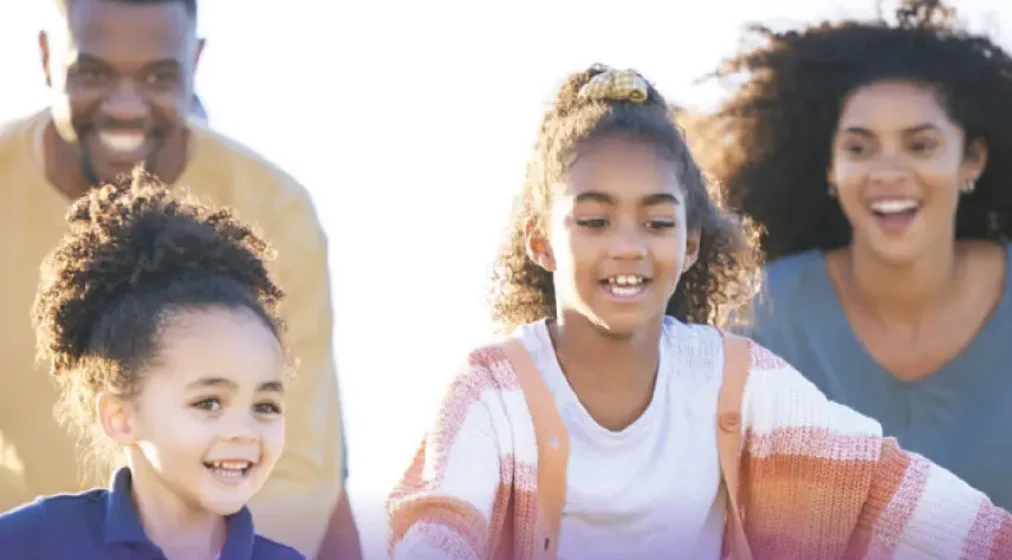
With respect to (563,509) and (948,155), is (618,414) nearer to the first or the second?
(563,509)

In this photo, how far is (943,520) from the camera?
310 cm

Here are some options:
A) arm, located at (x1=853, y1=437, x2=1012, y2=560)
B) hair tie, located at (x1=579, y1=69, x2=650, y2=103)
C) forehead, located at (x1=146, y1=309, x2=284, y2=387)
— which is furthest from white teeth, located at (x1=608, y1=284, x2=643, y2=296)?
forehead, located at (x1=146, y1=309, x2=284, y2=387)

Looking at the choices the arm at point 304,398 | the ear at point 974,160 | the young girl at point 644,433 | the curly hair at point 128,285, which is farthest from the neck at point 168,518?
the ear at point 974,160

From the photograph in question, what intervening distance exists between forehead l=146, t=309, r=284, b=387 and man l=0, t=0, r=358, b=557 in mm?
831

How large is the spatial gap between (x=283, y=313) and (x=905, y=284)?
1382 millimetres

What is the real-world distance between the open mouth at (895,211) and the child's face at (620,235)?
932mm

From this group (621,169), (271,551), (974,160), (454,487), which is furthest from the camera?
(974,160)

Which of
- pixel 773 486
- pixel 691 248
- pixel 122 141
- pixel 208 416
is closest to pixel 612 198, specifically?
pixel 691 248

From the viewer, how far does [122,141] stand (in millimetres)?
3732

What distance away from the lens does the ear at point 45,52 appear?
3.82m

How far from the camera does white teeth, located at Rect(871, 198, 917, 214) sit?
4.03m

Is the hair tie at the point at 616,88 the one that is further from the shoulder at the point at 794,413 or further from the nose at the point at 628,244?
the shoulder at the point at 794,413

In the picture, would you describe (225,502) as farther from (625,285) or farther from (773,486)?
(773,486)

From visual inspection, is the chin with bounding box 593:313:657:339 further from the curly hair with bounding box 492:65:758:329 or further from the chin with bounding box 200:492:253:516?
the chin with bounding box 200:492:253:516
